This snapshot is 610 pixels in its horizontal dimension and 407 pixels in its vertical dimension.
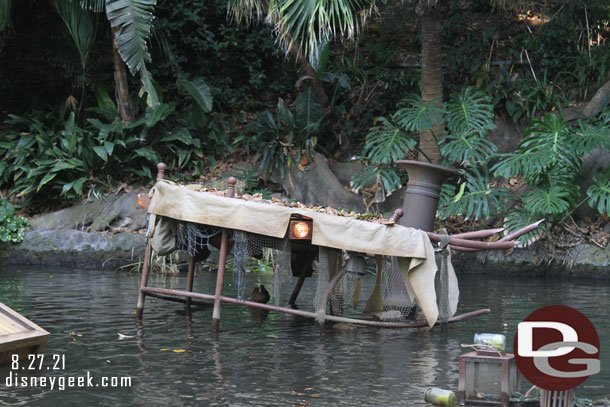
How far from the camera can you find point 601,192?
16078 millimetres

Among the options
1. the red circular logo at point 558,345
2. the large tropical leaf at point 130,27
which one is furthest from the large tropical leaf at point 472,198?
the red circular logo at point 558,345

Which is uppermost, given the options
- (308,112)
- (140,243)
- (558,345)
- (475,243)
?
(308,112)

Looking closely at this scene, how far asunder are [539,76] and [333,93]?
4839mm

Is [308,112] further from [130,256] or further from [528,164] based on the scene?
[528,164]

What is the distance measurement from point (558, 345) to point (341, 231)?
441 cm

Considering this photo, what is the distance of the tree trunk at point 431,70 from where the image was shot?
16.6m

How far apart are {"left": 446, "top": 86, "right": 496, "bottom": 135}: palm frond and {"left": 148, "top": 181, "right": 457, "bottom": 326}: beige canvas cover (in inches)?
312

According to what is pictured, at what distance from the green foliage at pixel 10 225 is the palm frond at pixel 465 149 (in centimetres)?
865

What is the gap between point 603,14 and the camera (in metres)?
19.9

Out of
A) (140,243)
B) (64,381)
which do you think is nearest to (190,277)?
(64,381)

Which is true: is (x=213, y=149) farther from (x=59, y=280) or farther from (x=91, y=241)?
(x=59, y=280)

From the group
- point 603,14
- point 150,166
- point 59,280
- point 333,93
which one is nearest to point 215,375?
point 59,280

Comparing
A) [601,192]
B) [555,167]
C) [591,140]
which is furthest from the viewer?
[601,192]

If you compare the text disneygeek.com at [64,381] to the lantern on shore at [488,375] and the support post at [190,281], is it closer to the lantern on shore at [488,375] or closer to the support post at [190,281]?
the lantern on shore at [488,375]
